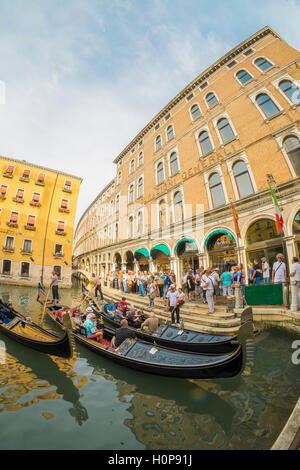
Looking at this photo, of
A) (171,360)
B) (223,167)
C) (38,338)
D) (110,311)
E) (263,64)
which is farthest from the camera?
(263,64)

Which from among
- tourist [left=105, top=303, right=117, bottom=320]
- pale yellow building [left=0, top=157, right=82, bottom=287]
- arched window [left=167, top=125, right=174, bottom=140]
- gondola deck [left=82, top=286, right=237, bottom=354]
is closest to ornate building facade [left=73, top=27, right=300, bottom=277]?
arched window [left=167, top=125, right=174, bottom=140]

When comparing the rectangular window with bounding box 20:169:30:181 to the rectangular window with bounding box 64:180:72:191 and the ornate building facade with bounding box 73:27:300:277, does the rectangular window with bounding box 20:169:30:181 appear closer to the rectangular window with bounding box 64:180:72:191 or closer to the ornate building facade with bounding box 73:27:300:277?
the rectangular window with bounding box 64:180:72:191

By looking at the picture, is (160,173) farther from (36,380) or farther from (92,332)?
(36,380)

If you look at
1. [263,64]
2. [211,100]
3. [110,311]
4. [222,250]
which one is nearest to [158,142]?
[211,100]

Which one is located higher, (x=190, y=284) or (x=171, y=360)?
(x=190, y=284)

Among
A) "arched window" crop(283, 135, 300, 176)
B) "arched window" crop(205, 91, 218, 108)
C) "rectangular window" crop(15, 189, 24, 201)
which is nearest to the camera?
"arched window" crop(283, 135, 300, 176)

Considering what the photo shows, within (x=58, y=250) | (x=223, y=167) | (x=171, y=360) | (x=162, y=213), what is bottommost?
(x=171, y=360)

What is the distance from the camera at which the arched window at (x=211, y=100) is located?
13.4 m

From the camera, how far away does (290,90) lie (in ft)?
33.1

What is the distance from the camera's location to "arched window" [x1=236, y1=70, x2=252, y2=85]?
12.1 m

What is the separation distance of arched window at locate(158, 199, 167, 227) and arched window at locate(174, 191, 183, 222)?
1037 mm

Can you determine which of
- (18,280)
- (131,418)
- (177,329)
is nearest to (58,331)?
(177,329)

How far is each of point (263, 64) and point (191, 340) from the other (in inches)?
588

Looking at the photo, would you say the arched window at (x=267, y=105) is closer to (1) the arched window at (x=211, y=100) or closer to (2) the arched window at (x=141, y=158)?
(1) the arched window at (x=211, y=100)
